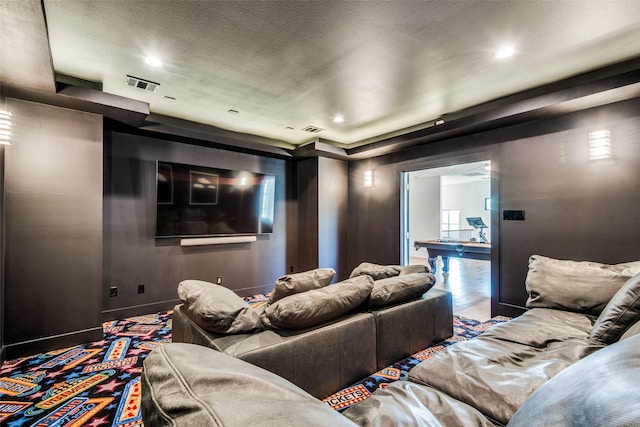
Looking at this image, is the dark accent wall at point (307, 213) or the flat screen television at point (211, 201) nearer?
the flat screen television at point (211, 201)

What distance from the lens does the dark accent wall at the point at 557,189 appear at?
2.96 metres

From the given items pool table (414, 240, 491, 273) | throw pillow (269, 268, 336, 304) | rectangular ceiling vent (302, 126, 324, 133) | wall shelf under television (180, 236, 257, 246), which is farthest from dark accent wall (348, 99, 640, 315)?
wall shelf under television (180, 236, 257, 246)

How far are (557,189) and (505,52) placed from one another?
1757 mm

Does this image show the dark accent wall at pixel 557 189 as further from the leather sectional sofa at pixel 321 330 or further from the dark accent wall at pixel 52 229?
the dark accent wall at pixel 52 229

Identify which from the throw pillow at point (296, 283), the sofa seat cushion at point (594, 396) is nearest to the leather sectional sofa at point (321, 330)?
the throw pillow at point (296, 283)

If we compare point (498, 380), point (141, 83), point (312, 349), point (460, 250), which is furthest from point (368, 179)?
point (498, 380)

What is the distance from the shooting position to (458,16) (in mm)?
2094

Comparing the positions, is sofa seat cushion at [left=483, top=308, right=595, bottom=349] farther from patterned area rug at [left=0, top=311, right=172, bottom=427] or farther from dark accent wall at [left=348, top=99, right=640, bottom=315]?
patterned area rug at [left=0, top=311, right=172, bottom=427]

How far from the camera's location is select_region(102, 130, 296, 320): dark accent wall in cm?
377

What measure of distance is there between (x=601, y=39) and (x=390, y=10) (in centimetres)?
183

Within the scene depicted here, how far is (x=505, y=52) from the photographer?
257cm

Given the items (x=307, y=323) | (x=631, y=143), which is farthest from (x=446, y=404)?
A: (x=631, y=143)

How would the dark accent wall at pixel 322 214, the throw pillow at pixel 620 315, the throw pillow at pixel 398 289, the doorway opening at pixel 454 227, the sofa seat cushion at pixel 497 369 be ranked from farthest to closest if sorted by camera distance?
the dark accent wall at pixel 322 214 → the doorway opening at pixel 454 227 → the throw pillow at pixel 398 289 → the throw pillow at pixel 620 315 → the sofa seat cushion at pixel 497 369

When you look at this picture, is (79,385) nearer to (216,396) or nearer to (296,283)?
(296,283)
